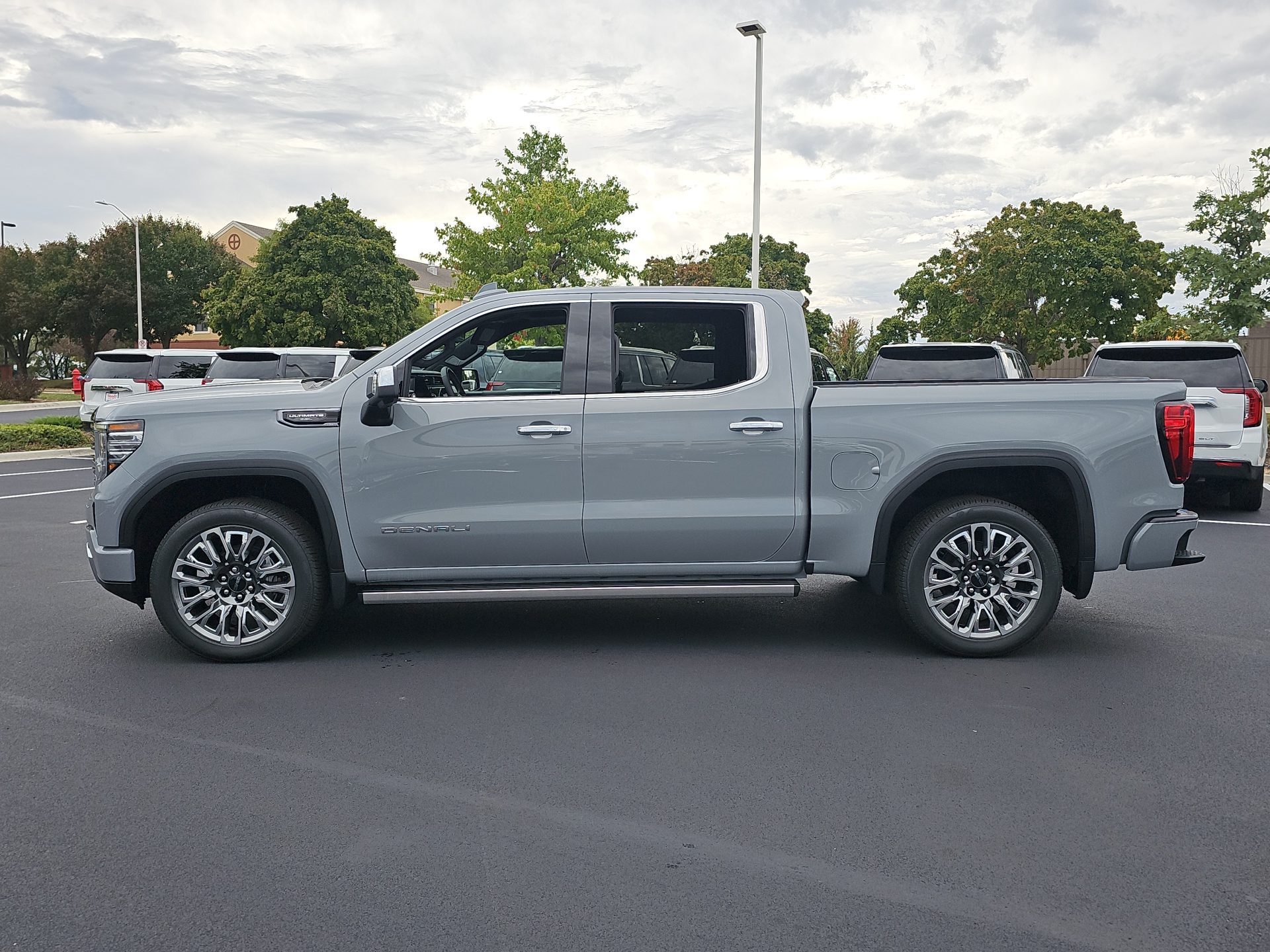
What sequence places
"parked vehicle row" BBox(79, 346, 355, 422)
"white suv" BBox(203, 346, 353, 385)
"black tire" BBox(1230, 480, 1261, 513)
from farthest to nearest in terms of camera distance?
"parked vehicle row" BBox(79, 346, 355, 422)
"white suv" BBox(203, 346, 353, 385)
"black tire" BBox(1230, 480, 1261, 513)

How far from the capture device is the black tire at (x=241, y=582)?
5.95 metres

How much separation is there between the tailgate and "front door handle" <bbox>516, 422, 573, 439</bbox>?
828 cm

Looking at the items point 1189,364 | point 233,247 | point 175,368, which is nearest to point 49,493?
point 175,368

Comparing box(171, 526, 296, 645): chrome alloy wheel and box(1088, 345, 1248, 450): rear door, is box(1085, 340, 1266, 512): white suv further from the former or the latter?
box(171, 526, 296, 645): chrome alloy wheel

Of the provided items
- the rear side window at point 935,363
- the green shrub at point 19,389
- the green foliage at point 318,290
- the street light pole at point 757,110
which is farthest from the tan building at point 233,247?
the rear side window at point 935,363

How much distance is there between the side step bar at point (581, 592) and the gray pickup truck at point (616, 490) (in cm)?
2

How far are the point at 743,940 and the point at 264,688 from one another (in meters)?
3.31

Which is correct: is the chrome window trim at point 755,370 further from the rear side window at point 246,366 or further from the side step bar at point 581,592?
the rear side window at point 246,366

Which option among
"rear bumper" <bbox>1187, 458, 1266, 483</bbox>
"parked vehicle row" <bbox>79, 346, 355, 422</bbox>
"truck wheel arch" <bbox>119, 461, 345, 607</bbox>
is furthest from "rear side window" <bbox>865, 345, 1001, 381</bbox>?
"parked vehicle row" <bbox>79, 346, 355, 422</bbox>

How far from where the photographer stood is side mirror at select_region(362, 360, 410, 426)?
228 inches

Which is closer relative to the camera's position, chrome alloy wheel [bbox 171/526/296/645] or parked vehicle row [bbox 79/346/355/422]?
chrome alloy wheel [bbox 171/526/296/645]

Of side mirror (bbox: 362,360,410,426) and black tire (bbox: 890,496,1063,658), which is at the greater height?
side mirror (bbox: 362,360,410,426)

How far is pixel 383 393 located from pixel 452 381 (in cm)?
73

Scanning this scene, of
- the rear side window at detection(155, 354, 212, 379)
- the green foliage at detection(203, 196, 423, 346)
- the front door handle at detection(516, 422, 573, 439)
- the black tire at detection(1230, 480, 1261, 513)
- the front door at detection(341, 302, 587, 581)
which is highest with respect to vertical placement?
the green foliage at detection(203, 196, 423, 346)
